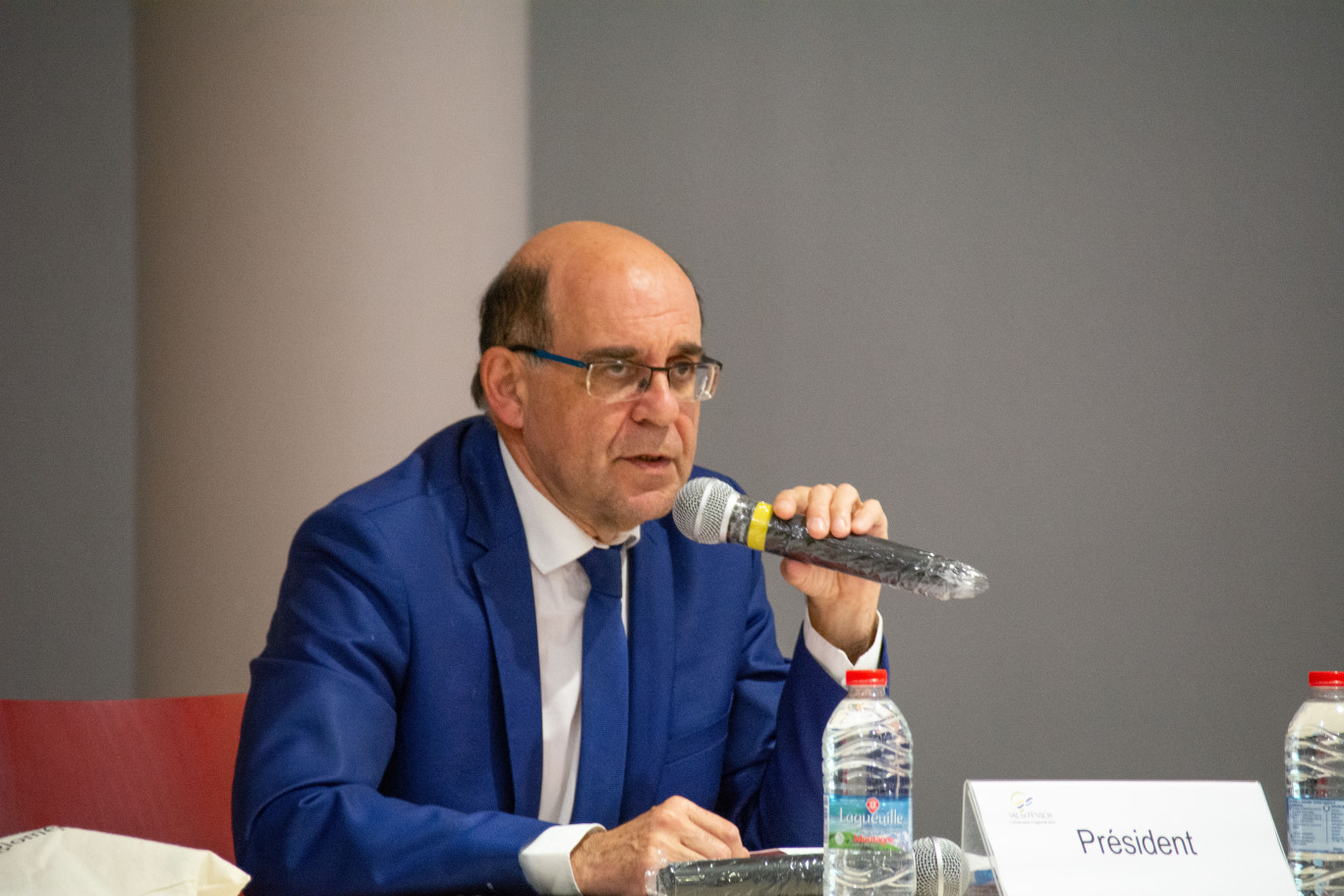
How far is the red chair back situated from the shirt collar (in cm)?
60

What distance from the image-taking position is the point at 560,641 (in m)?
1.84

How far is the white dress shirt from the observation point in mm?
1787

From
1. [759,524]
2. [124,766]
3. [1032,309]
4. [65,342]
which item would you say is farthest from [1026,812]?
[65,342]

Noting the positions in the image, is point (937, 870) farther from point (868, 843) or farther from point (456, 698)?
point (456, 698)

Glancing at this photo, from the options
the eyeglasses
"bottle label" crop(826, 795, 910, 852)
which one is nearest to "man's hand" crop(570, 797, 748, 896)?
"bottle label" crop(826, 795, 910, 852)

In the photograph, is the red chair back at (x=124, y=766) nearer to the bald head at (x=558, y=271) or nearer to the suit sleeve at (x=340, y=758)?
the suit sleeve at (x=340, y=758)

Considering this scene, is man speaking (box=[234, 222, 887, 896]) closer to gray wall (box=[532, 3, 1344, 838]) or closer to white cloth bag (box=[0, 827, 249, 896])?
white cloth bag (box=[0, 827, 249, 896])

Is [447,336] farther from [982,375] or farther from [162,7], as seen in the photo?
[982,375]

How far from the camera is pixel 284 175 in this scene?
9.95 ft

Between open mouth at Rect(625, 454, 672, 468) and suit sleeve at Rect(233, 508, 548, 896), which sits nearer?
suit sleeve at Rect(233, 508, 548, 896)

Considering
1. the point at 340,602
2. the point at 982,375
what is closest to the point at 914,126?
the point at 982,375

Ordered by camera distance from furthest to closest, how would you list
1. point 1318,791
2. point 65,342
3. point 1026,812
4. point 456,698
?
point 65,342, point 456,698, point 1318,791, point 1026,812

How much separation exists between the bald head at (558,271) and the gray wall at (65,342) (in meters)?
1.60

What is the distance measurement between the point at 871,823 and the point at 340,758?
28.4 inches
